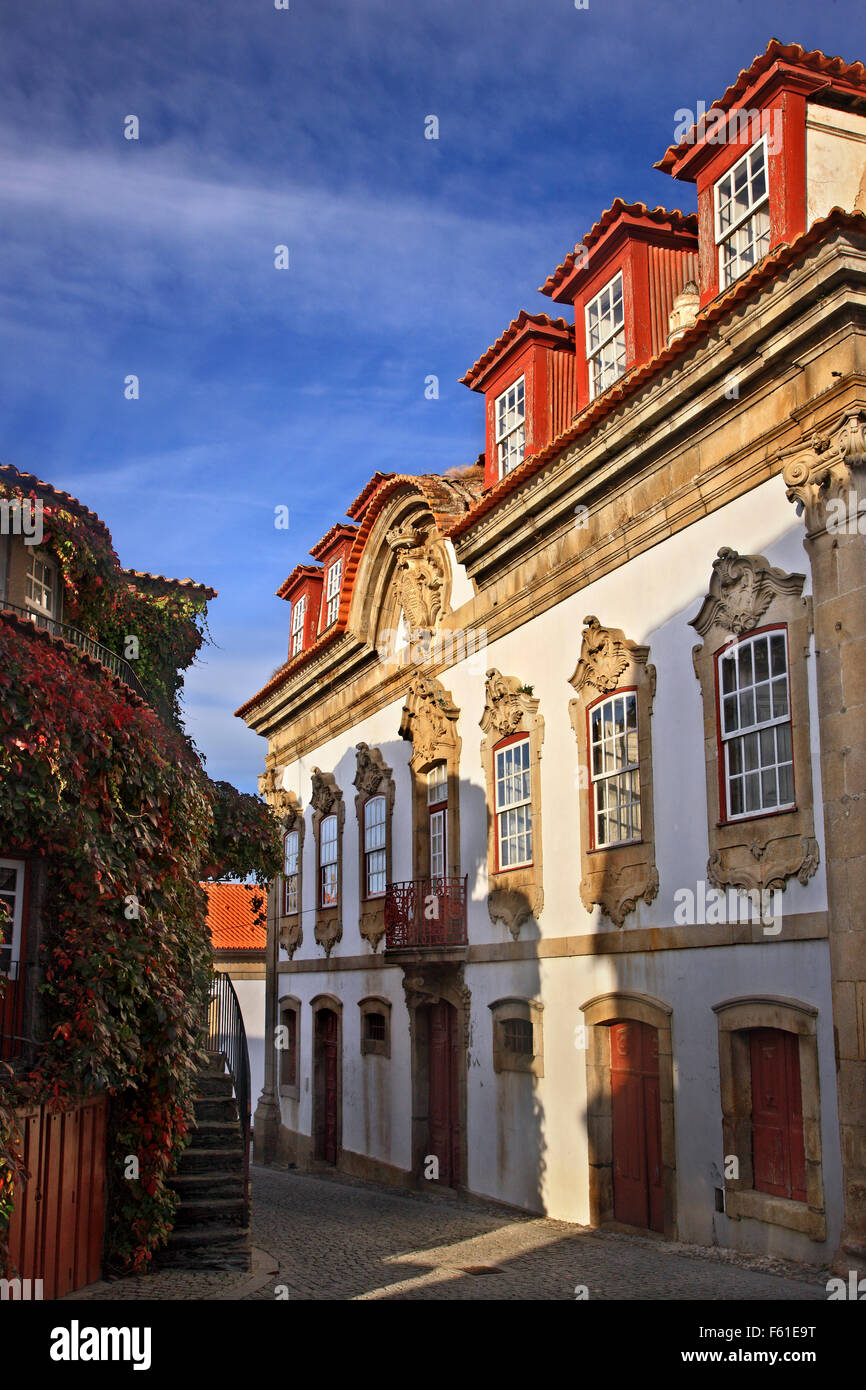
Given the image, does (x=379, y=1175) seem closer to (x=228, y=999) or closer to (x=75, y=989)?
(x=228, y=999)

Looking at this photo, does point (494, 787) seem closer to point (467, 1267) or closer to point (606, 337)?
point (606, 337)

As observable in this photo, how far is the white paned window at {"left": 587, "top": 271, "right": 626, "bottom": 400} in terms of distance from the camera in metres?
14.0

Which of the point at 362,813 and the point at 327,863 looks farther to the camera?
the point at 327,863

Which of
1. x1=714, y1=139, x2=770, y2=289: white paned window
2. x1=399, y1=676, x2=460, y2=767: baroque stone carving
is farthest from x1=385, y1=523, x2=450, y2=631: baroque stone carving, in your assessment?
x1=714, y1=139, x2=770, y2=289: white paned window

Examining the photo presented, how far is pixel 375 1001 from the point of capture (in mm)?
19828

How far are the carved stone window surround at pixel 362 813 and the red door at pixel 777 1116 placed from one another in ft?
30.9

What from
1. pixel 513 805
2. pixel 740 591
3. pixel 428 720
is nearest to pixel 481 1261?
pixel 513 805

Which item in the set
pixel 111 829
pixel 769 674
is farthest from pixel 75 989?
pixel 769 674

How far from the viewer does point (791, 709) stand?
1044cm

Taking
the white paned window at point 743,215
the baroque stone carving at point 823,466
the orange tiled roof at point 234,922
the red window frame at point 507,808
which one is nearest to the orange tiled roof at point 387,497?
the red window frame at point 507,808

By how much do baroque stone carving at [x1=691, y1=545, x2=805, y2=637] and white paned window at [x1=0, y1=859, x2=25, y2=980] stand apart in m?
6.23

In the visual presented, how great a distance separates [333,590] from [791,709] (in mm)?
14251

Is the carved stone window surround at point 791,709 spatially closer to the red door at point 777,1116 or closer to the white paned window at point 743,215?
the red door at point 777,1116

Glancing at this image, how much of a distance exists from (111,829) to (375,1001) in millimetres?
10656
